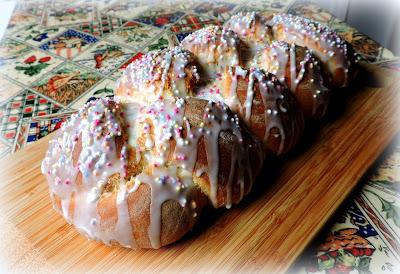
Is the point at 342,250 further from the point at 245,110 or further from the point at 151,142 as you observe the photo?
the point at 151,142

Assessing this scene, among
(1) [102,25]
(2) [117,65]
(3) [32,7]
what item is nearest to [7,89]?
(2) [117,65]

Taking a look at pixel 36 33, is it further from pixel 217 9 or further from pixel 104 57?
pixel 217 9

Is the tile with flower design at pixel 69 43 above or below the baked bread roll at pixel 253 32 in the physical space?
below

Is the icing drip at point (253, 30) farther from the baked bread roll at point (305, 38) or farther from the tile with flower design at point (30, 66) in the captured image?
the tile with flower design at point (30, 66)

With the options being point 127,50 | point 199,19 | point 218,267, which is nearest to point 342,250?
point 218,267

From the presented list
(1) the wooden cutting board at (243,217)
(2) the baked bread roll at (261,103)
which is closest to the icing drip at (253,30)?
(2) the baked bread roll at (261,103)
